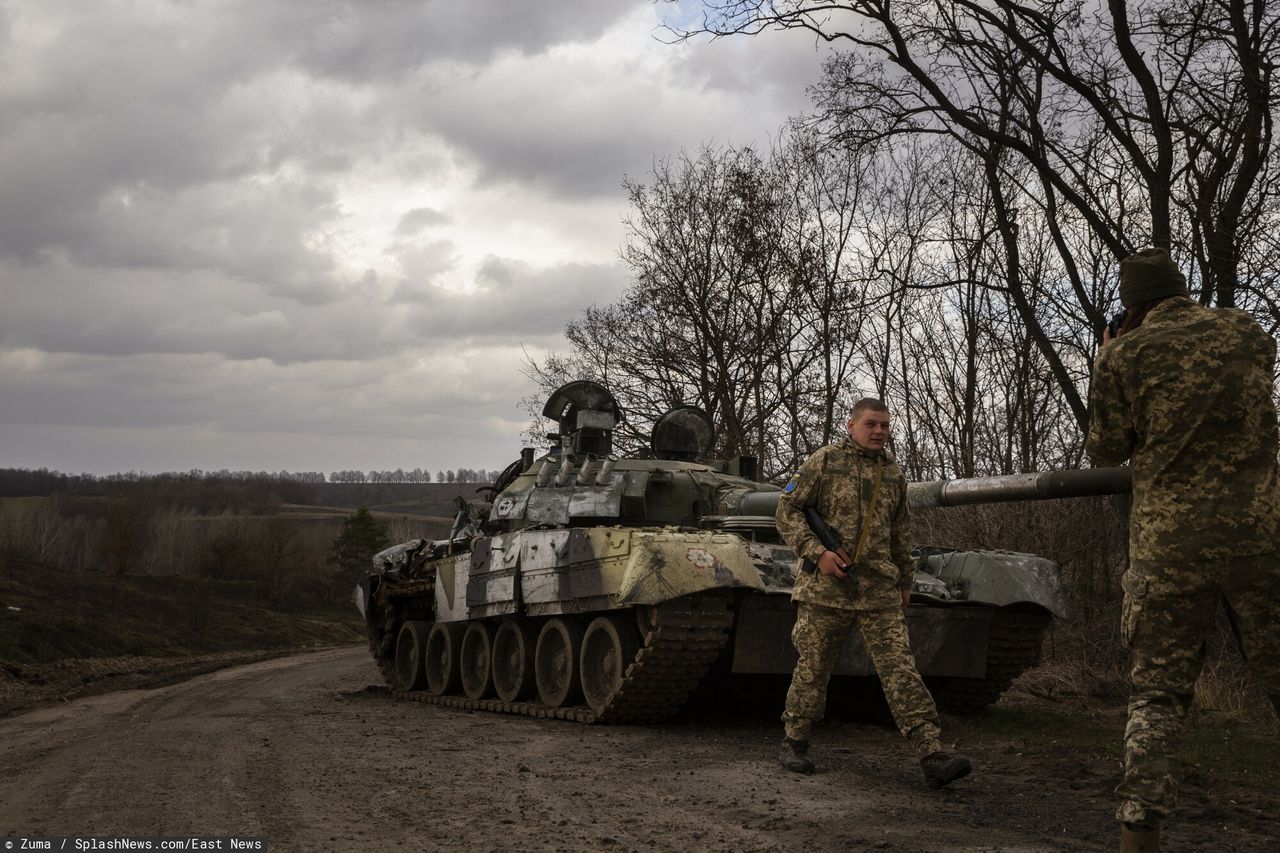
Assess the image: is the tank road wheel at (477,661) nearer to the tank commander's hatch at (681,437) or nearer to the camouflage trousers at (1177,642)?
the tank commander's hatch at (681,437)

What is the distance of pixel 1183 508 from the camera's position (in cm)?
414

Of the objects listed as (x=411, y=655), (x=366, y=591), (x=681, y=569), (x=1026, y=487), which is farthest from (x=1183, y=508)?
(x=366, y=591)

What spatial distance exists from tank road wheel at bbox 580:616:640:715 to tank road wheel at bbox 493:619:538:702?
1.34 metres

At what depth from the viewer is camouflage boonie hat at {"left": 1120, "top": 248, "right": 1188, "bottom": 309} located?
4469mm

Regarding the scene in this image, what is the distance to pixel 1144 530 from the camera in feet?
13.8

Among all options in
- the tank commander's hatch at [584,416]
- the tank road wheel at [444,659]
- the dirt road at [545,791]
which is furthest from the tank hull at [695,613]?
the tank road wheel at [444,659]

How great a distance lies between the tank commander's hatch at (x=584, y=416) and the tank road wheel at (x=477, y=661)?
1.96 m

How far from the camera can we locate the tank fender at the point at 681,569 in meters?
8.33

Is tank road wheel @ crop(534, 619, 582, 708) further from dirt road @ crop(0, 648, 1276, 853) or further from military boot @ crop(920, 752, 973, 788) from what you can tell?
military boot @ crop(920, 752, 973, 788)

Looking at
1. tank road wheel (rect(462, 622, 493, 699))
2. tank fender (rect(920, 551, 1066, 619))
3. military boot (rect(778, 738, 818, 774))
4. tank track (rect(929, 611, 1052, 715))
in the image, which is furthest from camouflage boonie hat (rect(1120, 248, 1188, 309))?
tank road wheel (rect(462, 622, 493, 699))

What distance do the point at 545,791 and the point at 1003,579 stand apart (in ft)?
15.1

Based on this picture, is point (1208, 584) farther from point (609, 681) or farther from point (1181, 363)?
point (609, 681)

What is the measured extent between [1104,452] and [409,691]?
36.0ft

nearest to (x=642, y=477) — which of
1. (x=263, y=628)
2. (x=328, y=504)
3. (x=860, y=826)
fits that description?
(x=860, y=826)
